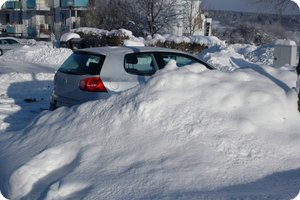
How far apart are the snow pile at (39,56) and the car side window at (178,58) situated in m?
17.2

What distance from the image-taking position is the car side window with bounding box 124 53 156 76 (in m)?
7.77

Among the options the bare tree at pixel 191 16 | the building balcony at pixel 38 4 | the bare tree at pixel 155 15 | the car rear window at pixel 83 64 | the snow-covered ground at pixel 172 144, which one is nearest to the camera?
the snow-covered ground at pixel 172 144

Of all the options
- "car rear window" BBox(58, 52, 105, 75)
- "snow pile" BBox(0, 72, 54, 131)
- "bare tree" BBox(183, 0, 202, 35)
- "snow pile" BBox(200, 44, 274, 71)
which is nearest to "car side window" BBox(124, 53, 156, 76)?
"car rear window" BBox(58, 52, 105, 75)

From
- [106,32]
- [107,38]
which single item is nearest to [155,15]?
[106,32]

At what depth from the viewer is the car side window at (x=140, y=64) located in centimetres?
777

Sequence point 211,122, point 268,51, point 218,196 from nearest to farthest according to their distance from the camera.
Result: point 218,196, point 211,122, point 268,51

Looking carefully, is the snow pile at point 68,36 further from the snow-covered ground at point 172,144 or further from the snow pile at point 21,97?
the snow-covered ground at point 172,144

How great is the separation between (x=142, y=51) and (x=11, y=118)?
3.49m

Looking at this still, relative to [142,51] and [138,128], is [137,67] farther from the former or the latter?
[138,128]

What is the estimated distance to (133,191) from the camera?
13.7 ft

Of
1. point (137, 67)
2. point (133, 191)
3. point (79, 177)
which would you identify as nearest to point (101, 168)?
point (79, 177)

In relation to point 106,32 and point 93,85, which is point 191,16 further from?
point 93,85

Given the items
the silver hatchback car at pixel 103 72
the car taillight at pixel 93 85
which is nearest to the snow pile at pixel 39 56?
the silver hatchback car at pixel 103 72

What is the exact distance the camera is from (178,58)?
27.7 ft
